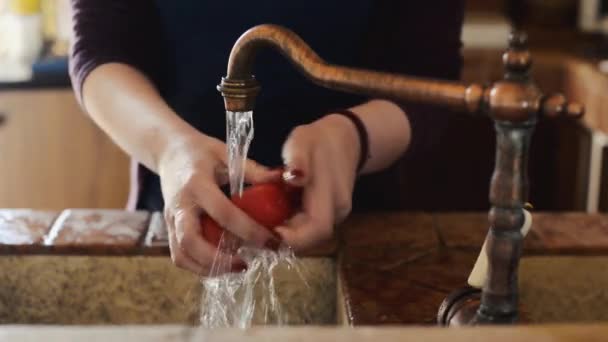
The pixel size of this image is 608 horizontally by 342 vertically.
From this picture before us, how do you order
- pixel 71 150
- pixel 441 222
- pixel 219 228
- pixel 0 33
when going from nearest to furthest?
pixel 219 228 < pixel 441 222 < pixel 71 150 < pixel 0 33

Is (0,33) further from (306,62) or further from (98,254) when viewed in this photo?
(306,62)

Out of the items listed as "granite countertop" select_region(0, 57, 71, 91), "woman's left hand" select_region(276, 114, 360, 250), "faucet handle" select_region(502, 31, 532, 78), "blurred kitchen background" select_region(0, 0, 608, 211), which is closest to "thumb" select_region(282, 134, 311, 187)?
"woman's left hand" select_region(276, 114, 360, 250)

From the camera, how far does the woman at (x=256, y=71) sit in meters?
0.85

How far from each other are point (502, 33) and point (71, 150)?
1278 millimetres

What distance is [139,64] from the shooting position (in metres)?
1.10

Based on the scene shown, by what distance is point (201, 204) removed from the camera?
2.42ft

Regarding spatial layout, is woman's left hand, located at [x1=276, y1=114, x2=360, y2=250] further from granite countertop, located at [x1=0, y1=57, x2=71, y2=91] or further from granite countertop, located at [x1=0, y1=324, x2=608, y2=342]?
granite countertop, located at [x1=0, y1=57, x2=71, y2=91]

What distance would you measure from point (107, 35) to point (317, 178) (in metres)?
0.41

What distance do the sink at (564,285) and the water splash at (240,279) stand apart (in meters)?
0.23

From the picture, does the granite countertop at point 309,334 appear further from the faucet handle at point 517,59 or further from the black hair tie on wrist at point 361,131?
the black hair tie on wrist at point 361,131

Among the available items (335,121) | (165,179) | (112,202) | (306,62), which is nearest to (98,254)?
(165,179)

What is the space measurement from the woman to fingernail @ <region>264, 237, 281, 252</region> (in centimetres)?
8

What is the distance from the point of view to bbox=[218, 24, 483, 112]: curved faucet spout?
21.1 inches

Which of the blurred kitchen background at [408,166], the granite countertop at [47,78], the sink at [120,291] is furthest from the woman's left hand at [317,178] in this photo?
the granite countertop at [47,78]
